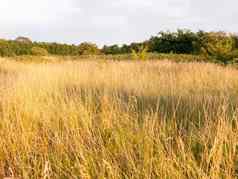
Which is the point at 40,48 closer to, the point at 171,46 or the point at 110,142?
the point at 171,46

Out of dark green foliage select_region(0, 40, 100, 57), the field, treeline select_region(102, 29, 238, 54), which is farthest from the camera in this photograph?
dark green foliage select_region(0, 40, 100, 57)

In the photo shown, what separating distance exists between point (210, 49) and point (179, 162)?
15211mm

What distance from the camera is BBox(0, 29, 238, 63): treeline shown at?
15.8 m

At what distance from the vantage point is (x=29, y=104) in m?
3.03

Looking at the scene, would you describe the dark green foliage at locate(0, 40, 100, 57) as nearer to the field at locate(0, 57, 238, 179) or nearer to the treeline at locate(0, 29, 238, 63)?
the treeline at locate(0, 29, 238, 63)

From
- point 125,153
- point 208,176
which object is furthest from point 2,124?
point 208,176

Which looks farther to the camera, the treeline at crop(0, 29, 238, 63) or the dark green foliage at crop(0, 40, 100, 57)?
the dark green foliage at crop(0, 40, 100, 57)

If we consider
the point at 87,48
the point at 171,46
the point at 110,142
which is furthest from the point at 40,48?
the point at 110,142

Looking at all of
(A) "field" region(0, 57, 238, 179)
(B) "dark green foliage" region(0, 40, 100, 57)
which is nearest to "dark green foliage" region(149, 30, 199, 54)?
(B) "dark green foliage" region(0, 40, 100, 57)

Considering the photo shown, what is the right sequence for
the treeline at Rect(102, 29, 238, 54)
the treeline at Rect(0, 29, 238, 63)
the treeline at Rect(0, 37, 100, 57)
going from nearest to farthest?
the treeline at Rect(0, 29, 238, 63), the treeline at Rect(102, 29, 238, 54), the treeline at Rect(0, 37, 100, 57)

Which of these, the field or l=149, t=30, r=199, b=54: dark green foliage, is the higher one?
l=149, t=30, r=199, b=54: dark green foliage

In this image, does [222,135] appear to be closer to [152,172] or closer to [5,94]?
[152,172]

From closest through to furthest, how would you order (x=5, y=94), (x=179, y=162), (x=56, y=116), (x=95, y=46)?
(x=179, y=162)
(x=56, y=116)
(x=5, y=94)
(x=95, y=46)

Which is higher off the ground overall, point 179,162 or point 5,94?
point 5,94
